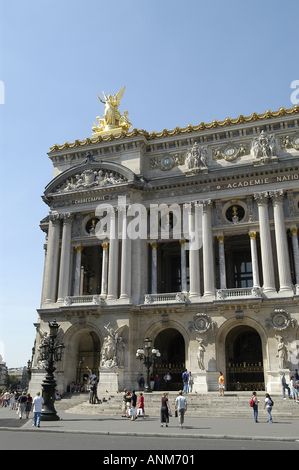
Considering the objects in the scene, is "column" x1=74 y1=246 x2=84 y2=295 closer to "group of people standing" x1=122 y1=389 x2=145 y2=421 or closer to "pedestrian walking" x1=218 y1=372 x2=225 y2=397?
"pedestrian walking" x1=218 y1=372 x2=225 y2=397

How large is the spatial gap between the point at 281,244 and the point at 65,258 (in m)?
19.3

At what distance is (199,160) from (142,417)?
2302 centimetres

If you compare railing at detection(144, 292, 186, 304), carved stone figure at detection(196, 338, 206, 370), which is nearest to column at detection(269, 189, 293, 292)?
carved stone figure at detection(196, 338, 206, 370)

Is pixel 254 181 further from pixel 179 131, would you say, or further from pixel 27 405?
pixel 27 405

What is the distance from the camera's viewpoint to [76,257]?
42531mm

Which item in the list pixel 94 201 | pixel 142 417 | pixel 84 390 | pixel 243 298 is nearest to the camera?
pixel 142 417

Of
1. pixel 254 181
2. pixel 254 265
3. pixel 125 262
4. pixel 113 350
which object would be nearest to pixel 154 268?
pixel 125 262

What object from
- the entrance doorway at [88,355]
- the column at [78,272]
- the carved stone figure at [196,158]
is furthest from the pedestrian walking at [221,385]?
the carved stone figure at [196,158]

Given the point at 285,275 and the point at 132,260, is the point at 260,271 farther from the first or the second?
the point at 132,260

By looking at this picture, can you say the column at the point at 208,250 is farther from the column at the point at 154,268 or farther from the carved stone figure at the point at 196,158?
the column at the point at 154,268

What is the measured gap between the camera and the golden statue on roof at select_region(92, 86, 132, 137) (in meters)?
46.9

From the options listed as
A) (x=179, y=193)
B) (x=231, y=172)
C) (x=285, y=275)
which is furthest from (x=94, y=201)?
(x=285, y=275)

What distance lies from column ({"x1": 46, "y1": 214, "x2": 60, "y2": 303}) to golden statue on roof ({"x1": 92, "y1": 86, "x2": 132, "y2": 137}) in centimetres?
1050

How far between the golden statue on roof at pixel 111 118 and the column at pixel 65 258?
398 inches
